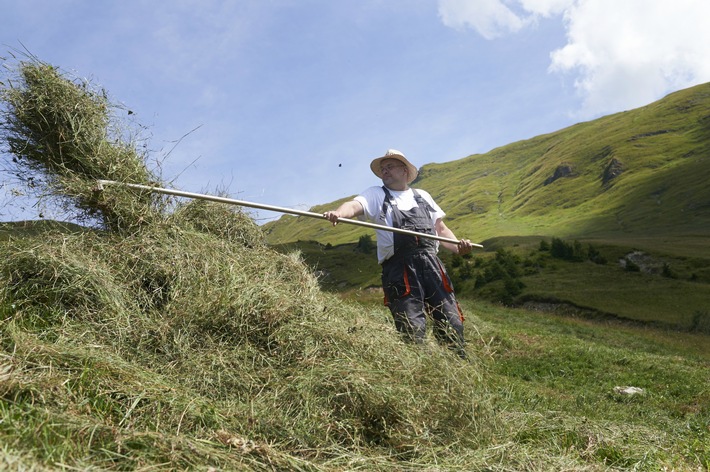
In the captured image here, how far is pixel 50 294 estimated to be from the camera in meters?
4.79

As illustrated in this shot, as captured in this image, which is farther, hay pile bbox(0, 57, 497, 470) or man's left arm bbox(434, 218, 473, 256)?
man's left arm bbox(434, 218, 473, 256)

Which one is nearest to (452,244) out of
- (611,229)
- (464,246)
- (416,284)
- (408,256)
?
(464,246)

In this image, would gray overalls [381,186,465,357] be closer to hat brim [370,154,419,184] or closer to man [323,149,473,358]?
man [323,149,473,358]

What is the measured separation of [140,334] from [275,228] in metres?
3.09

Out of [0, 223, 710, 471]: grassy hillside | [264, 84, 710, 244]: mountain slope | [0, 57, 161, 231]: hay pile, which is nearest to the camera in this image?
[0, 223, 710, 471]: grassy hillside

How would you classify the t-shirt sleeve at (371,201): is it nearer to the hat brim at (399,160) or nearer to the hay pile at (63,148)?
the hat brim at (399,160)

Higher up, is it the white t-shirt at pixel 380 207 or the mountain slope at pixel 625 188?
the mountain slope at pixel 625 188

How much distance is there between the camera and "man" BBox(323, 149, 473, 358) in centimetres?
636

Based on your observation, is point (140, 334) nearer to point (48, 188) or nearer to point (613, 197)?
point (48, 188)

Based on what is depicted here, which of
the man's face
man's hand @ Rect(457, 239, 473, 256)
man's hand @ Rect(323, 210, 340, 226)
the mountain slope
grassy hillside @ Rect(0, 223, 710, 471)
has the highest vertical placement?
the mountain slope

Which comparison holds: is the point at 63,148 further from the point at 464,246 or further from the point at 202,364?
the point at 464,246

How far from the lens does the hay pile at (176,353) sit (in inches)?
129

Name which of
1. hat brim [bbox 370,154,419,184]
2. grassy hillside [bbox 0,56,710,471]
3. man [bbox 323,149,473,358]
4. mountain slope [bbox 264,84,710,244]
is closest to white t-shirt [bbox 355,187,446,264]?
man [bbox 323,149,473,358]

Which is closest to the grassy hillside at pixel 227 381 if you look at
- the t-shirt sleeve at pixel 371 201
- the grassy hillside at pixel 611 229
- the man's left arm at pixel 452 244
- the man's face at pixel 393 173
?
the t-shirt sleeve at pixel 371 201
